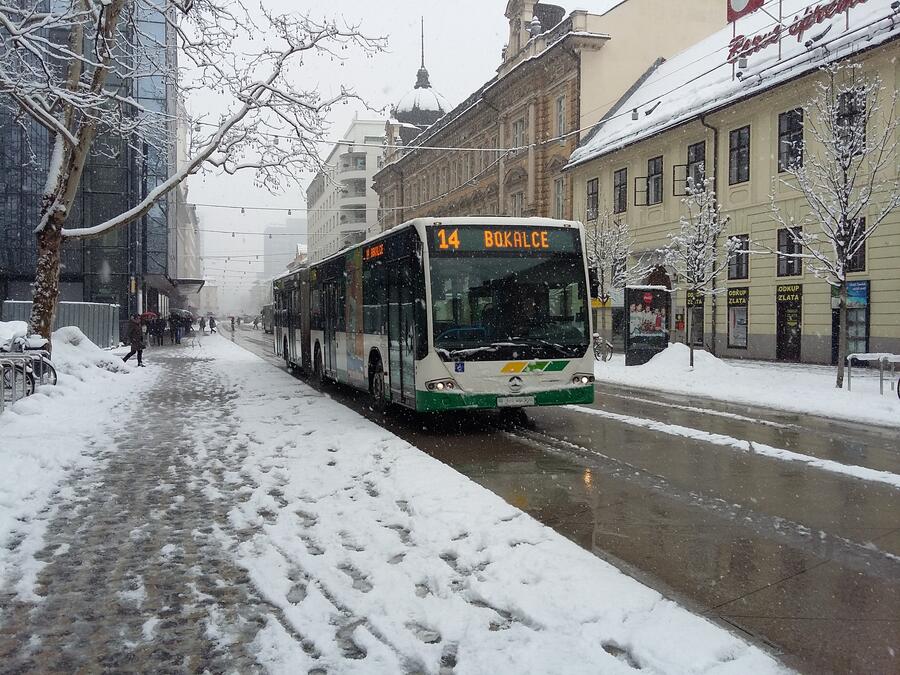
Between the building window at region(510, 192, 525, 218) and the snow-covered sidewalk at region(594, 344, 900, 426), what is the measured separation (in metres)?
18.2

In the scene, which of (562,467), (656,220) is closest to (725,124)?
(656,220)

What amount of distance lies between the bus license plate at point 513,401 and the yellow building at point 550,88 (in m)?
27.3

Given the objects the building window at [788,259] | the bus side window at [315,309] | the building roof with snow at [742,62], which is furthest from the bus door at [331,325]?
the building roof with snow at [742,62]

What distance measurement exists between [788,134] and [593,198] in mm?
12043

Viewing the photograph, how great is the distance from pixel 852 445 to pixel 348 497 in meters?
6.64

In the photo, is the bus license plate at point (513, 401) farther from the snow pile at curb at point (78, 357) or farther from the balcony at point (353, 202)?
the balcony at point (353, 202)

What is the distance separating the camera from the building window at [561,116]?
3862cm

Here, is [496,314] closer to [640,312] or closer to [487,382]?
[487,382]

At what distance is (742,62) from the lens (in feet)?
91.7

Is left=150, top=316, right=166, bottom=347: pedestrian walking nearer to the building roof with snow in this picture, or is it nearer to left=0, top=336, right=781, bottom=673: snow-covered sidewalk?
the building roof with snow

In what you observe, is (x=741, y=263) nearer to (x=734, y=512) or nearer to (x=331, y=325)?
(x=331, y=325)

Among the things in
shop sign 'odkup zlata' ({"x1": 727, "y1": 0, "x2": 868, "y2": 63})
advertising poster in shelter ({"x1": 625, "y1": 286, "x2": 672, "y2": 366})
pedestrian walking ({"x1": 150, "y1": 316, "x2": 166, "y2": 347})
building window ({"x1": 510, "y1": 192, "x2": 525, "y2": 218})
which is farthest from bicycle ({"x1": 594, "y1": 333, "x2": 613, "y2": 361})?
pedestrian walking ({"x1": 150, "y1": 316, "x2": 166, "y2": 347})

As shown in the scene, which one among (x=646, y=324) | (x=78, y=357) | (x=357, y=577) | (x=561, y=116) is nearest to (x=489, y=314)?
(x=357, y=577)

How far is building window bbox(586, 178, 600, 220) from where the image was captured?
1420 inches
